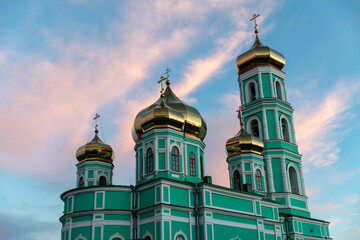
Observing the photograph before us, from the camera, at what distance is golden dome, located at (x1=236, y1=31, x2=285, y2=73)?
1109 inches

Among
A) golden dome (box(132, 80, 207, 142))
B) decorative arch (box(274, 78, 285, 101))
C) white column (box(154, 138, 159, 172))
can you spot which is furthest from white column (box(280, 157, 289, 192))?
white column (box(154, 138, 159, 172))

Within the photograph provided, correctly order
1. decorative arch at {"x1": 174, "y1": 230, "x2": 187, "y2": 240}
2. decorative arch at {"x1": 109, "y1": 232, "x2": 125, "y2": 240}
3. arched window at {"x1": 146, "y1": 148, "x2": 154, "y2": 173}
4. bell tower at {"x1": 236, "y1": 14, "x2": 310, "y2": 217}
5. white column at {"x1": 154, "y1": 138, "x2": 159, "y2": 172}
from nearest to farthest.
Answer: decorative arch at {"x1": 174, "y1": 230, "x2": 187, "y2": 240}
decorative arch at {"x1": 109, "y1": 232, "x2": 125, "y2": 240}
white column at {"x1": 154, "y1": 138, "x2": 159, "y2": 172}
arched window at {"x1": 146, "y1": 148, "x2": 154, "y2": 173}
bell tower at {"x1": 236, "y1": 14, "x2": 310, "y2": 217}

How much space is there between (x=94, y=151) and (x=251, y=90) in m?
10.8

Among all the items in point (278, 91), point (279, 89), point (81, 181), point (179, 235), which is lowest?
point (179, 235)

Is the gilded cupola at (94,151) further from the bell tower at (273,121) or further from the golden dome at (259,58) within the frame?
the golden dome at (259,58)

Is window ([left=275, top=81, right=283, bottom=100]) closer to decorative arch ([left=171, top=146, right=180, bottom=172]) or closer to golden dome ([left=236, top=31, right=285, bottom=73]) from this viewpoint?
golden dome ([left=236, top=31, right=285, bottom=73])

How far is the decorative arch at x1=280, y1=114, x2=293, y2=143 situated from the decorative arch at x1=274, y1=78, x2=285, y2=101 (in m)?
1.35

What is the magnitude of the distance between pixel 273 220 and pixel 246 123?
7.09 m

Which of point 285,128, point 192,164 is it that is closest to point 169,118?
point 192,164

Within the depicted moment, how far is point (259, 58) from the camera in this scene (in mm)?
28203

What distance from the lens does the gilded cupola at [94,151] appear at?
24.9 metres

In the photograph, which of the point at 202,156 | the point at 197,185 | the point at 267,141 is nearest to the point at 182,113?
the point at 202,156

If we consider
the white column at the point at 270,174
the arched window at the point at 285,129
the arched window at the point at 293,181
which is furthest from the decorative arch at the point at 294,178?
the arched window at the point at 285,129

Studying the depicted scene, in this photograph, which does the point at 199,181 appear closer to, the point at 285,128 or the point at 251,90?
the point at 285,128
